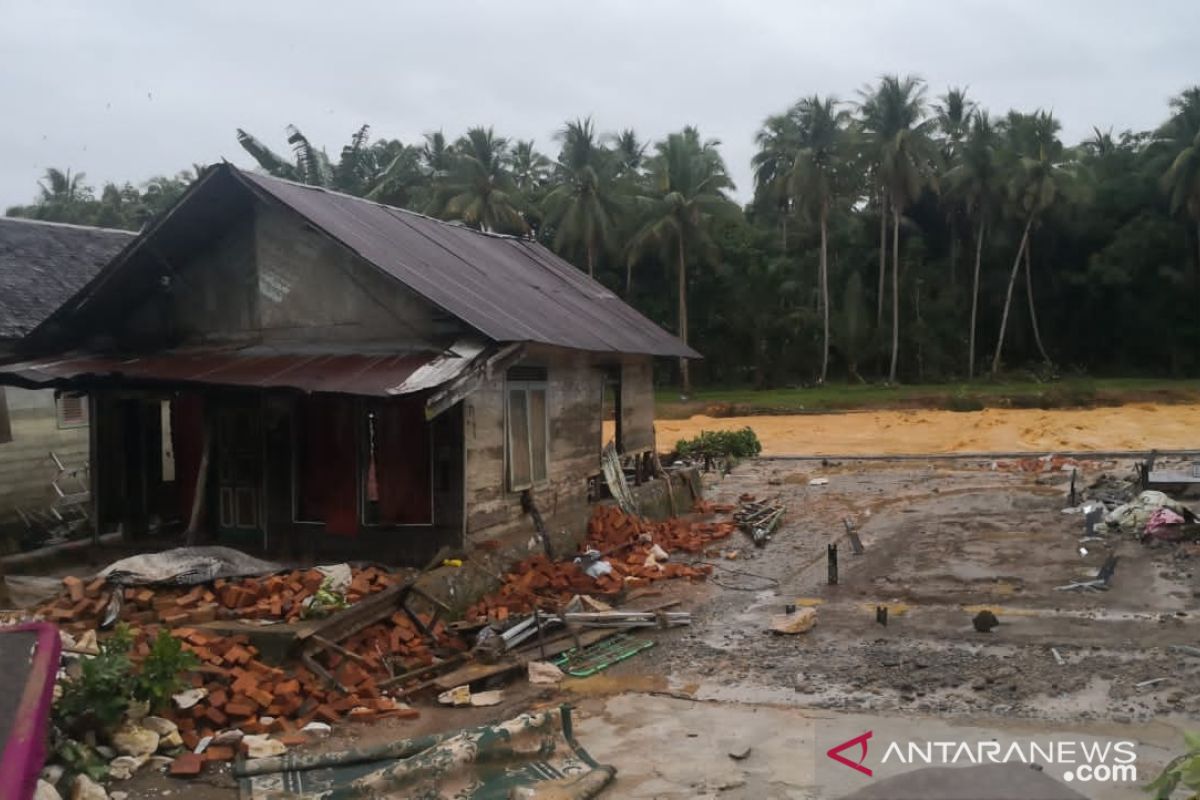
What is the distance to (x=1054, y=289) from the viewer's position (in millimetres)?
49562

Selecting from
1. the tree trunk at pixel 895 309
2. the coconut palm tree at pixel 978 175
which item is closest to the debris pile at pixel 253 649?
the tree trunk at pixel 895 309

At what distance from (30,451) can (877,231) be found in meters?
43.4

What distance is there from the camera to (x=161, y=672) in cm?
697

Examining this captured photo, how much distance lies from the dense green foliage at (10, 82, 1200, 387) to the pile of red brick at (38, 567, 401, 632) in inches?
1351

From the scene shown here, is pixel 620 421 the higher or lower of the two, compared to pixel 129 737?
higher

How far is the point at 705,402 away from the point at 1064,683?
34.2m

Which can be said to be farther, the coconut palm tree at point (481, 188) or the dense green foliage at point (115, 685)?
the coconut palm tree at point (481, 188)

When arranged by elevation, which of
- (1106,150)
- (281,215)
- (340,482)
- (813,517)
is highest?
(1106,150)

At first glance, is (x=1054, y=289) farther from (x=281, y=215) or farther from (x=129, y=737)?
(x=129, y=737)

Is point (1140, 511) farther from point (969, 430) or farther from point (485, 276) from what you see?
point (969, 430)

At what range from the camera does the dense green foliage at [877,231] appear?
146 feet

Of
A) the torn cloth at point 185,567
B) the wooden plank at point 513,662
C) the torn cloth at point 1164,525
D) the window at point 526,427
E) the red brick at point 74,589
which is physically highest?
the window at point 526,427

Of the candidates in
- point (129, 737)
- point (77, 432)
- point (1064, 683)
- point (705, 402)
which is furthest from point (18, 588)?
point (705, 402)

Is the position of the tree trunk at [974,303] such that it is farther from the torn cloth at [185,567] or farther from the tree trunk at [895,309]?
the torn cloth at [185,567]
